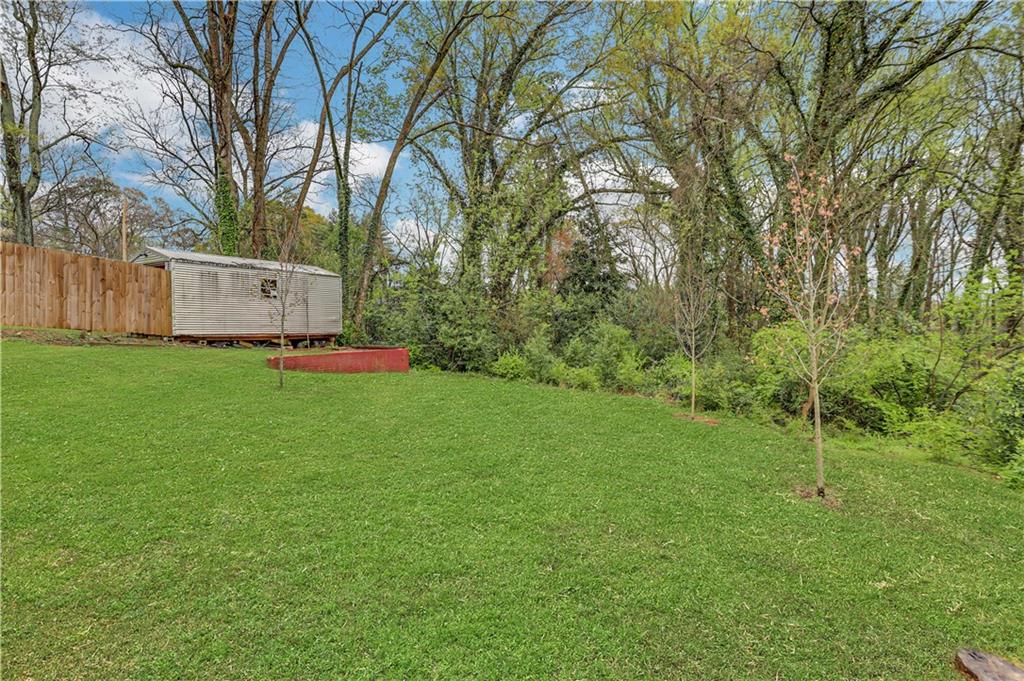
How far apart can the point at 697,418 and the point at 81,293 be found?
12694mm

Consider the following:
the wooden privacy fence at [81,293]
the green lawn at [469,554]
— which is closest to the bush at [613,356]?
the green lawn at [469,554]

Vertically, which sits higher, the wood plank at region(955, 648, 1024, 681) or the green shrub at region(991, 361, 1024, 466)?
the green shrub at region(991, 361, 1024, 466)

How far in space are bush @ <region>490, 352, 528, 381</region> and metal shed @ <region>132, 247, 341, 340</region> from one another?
505 cm

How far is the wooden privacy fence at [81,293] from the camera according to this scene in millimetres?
8750

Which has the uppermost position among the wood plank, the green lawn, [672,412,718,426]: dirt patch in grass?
[672,412,718,426]: dirt patch in grass

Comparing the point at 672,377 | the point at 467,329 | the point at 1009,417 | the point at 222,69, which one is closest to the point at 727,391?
the point at 672,377

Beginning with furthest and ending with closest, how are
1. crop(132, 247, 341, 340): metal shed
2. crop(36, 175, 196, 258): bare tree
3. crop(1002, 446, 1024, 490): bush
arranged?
1. crop(36, 175, 196, 258): bare tree
2. crop(132, 247, 341, 340): metal shed
3. crop(1002, 446, 1024, 490): bush

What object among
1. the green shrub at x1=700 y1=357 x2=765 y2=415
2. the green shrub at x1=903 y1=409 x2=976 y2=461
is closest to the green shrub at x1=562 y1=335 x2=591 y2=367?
the green shrub at x1=700 y1=357 x2=765 y2=415

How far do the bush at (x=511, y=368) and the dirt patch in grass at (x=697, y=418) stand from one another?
12.3 ft

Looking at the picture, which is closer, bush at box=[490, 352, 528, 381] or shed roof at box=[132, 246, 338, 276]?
bush at box=[490, 352, 528, 381]

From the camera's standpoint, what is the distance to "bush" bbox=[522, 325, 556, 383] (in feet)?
31.1

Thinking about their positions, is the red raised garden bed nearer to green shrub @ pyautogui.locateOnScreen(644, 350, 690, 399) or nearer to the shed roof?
the shed roof

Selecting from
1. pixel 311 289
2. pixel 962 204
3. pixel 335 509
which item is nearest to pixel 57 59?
pixel 311 289

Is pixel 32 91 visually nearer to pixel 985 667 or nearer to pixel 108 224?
pixel 108 224
